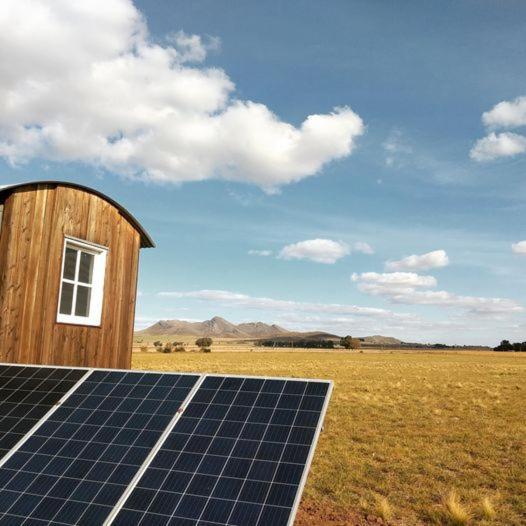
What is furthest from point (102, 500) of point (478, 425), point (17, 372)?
point (478, 425)

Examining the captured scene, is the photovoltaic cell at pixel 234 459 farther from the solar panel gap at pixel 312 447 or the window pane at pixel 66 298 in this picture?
the window pane at pixel 66 298

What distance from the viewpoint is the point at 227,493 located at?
4.94m

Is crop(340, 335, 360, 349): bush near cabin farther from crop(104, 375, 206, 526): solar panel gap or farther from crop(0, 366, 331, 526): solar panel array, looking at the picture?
crop(104, 375, 206, 526): solar panel gap

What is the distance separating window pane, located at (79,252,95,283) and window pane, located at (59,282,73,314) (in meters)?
0.42

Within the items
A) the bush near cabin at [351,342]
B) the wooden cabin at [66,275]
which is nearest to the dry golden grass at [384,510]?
the wooden cabin at [66,275]

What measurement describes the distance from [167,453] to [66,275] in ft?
25.5

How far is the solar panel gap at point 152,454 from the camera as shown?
4.85m

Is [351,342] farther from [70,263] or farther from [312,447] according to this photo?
[312,447]

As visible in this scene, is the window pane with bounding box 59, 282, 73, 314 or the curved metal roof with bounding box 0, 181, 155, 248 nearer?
the curved metal roof with bounding box 0, 181, 155, 248

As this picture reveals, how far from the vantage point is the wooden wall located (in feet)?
35.1

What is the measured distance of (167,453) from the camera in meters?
5.59

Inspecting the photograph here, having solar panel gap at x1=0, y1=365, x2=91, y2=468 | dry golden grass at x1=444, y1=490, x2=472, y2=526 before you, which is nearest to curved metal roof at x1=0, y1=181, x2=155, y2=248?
solar panel gap at x1=0, y1=365, x2=91, y2=468

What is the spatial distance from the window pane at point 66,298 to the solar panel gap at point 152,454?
6458mm

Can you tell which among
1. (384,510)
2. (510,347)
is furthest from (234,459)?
(510,347)
